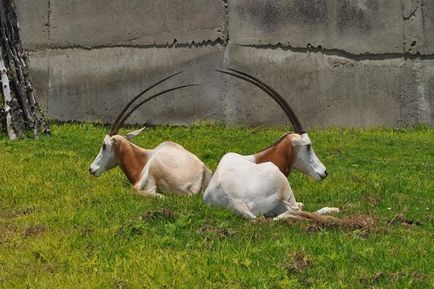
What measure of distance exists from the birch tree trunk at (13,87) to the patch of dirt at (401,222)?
611 cm

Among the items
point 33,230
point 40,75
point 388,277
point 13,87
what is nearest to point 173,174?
point 33,230

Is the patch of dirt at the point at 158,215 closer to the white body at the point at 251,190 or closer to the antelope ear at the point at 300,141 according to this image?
the white body at the point at 251,190

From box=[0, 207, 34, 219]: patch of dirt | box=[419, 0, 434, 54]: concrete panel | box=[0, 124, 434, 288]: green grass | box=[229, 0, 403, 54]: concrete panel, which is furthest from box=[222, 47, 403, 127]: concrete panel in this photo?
box=[0, 207, 34, 219]: patch of dirt

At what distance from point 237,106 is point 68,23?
3231mm

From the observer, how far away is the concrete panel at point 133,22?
513 inches

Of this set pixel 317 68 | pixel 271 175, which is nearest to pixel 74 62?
pixel 317 68

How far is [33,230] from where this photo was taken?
6293 mm

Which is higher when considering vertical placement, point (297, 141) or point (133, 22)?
point (133, 22)

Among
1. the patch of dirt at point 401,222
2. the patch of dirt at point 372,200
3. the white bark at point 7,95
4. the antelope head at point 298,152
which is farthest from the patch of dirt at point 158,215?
the white bark at point 7,95

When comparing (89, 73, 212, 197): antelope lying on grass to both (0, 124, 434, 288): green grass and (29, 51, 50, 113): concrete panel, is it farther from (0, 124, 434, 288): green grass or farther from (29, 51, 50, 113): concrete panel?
(29, 51, 50, 113): concrete panel

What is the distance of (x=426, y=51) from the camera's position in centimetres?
1311

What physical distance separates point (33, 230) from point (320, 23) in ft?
25.6

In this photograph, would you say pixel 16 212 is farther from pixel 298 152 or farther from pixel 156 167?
pixel 298 152

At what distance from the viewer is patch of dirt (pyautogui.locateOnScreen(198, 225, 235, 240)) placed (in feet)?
19.0
